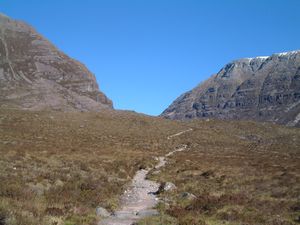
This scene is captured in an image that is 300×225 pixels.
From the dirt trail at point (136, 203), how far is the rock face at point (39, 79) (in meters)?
104

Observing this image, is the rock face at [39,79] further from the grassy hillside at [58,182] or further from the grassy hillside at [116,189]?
the grassy hillside at [116,189]

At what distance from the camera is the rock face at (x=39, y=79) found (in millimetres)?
140375

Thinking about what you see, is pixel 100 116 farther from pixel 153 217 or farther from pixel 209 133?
pixel 153 217

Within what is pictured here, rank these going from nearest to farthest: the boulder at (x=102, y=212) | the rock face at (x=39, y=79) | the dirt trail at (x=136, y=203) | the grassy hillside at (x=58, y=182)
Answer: the grassy hillside at (x=58, y=182)
the dirt trail at (x=136, y=203)
the boulder at (x=102, y=212)
the rock face at (x=39, y=79)

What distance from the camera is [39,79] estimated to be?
16688 centimetres

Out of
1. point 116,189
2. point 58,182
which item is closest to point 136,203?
point 116,189

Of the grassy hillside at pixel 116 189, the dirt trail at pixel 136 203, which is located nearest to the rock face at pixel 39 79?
the grassy hillside at pixel 116 189

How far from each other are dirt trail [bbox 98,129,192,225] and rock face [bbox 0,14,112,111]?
341 ft

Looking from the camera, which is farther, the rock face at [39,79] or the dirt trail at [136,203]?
the rock face at [39,79]

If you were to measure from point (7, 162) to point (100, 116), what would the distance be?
243 ft

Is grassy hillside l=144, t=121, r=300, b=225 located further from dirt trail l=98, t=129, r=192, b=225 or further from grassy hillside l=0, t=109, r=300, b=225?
dirt trail l=98, t=129, r=192, b=225

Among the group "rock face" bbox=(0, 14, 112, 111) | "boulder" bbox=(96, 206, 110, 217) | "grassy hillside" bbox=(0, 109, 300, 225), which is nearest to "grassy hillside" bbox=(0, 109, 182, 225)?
"grassy hillside" bbox=(0, 109, 300, 225)

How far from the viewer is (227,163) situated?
1719 inches

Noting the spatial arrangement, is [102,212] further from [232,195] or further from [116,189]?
[232,195]
